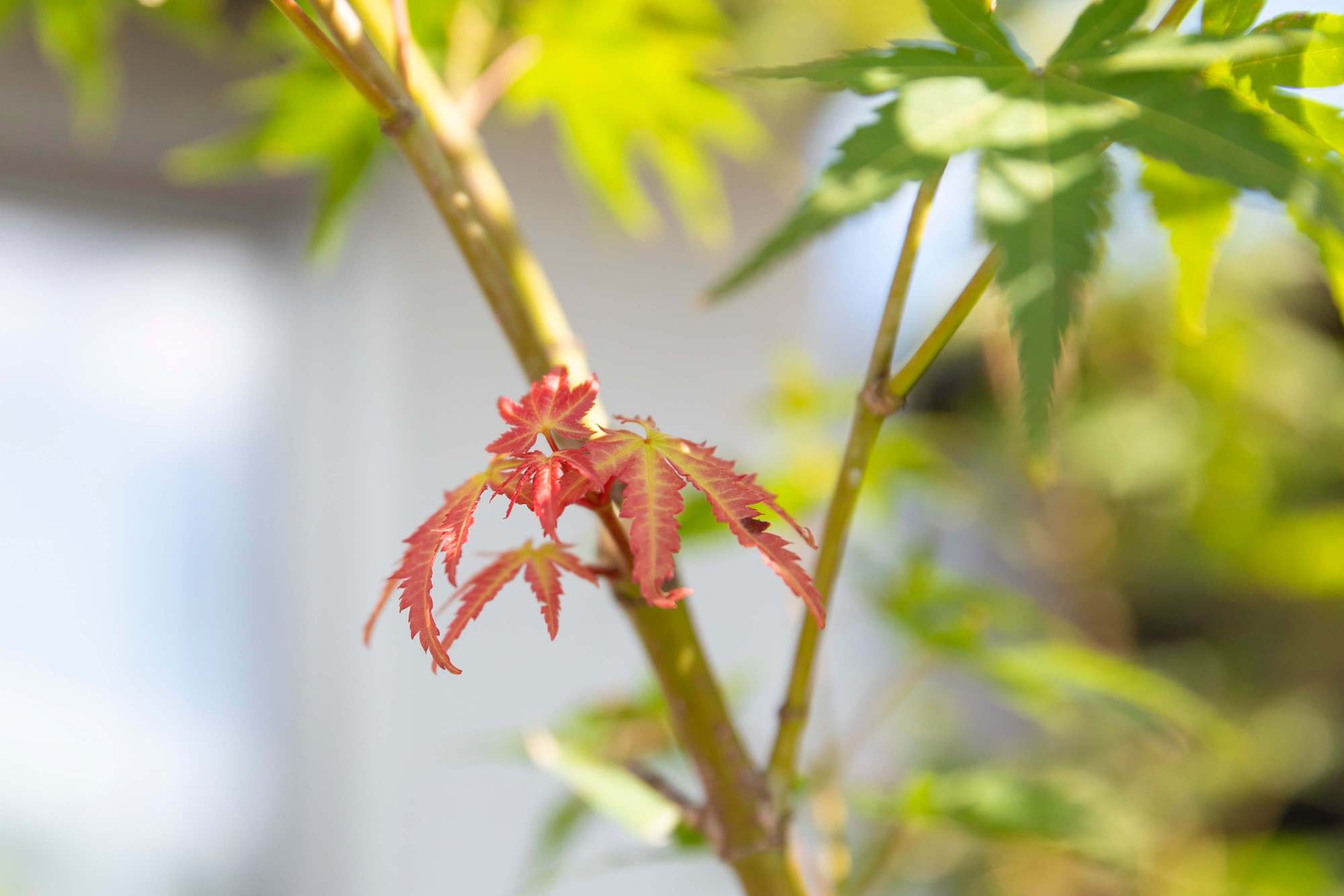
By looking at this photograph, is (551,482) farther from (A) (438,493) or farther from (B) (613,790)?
(A) (438,493)

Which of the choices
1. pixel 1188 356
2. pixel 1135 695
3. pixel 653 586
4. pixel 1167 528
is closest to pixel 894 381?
pixel 653 586

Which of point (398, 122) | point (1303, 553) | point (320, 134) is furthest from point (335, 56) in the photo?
point (1303, 553)

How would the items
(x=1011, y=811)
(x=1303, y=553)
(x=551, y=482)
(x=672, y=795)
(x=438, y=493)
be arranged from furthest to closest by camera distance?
(x=438, y=493) < (x=1303, y=553) < (x=1011, y=811) < (x=672, y=795) < (x=551, y=482)

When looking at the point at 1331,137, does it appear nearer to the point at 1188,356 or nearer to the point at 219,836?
the point at 1188,356

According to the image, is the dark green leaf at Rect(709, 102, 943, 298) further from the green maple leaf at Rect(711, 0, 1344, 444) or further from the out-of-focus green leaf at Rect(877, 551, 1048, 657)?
the out-of-focus green leaf at Rect(877, 551, 1048, 657)

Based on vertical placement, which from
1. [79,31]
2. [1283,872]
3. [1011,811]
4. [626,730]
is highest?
[79,31]

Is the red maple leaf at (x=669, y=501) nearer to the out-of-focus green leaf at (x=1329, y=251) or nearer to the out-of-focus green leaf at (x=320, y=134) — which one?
the out-of-focus green leaf at (x=1329, y=251)
